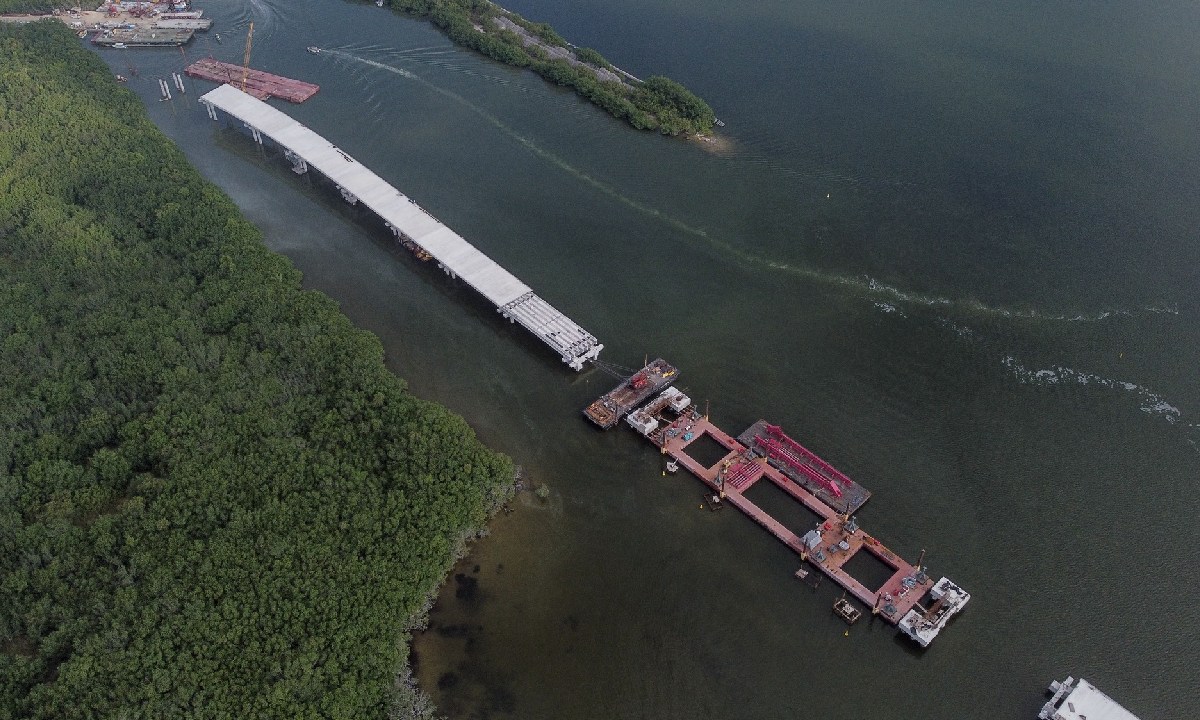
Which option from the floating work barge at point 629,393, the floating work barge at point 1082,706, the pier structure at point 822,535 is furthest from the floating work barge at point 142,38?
the floating work barge at point 1082,706

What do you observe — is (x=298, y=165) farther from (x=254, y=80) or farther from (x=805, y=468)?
(x=805, y=468)

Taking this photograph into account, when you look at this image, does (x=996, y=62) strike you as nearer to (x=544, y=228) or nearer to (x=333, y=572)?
(x=544, y=228)

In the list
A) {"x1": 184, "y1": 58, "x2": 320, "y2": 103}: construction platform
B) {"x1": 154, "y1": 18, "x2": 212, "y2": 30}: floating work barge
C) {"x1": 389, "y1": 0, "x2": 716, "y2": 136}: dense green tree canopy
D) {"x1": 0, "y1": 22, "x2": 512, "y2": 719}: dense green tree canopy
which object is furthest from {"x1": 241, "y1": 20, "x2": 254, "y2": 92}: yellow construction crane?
{"x1": 0, "y1": 22, "x2": 512, "y2": 719}: dense green tree canopy

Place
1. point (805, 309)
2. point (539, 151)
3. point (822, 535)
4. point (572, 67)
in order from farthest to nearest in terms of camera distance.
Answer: point (572, 67), point (539, 151), point (805, 309), point (822, 535)

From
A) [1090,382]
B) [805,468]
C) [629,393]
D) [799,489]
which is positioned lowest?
[629,393]

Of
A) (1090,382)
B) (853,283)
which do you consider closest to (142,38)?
(853,283)

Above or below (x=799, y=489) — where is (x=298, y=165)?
below
